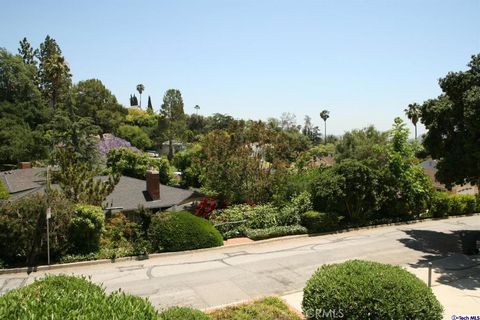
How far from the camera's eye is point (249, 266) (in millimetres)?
15805

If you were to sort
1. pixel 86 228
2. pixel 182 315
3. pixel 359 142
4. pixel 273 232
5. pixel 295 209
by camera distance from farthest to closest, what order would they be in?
pixel 359 142 → pixel 295 209 → pixel 273 232 → pixel 86 228 → pixel 182 315

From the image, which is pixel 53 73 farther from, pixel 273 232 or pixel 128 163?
pixel 273 232

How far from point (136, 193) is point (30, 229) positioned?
10535mm

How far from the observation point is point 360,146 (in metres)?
52.8

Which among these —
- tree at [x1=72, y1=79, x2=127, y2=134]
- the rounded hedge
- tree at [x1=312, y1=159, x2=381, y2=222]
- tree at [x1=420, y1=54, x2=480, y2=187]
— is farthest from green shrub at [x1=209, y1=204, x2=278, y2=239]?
tree at [x1=72, y1=79, x2=127, y2=134]

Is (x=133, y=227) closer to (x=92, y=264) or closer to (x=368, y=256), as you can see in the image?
(x=92, y=264)

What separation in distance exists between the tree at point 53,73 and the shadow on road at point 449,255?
50.2 meters

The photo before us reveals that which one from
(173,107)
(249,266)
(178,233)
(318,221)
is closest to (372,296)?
(249,266)

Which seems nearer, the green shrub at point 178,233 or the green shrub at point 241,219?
the green shrub at point 178,233

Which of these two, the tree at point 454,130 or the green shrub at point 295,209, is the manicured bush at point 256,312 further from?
the green shrub at point 295,209

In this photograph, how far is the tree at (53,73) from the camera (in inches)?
2494

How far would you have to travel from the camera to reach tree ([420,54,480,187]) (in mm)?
16531

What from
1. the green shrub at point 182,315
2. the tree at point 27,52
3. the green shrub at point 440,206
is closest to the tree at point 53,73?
the tree at point 27,52

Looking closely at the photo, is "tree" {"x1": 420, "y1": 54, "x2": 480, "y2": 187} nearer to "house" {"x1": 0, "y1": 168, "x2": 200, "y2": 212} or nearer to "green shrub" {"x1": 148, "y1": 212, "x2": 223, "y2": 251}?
"green shrub" {"x1": 148, "y1": 212, "x2": 223, "y2": 251}
